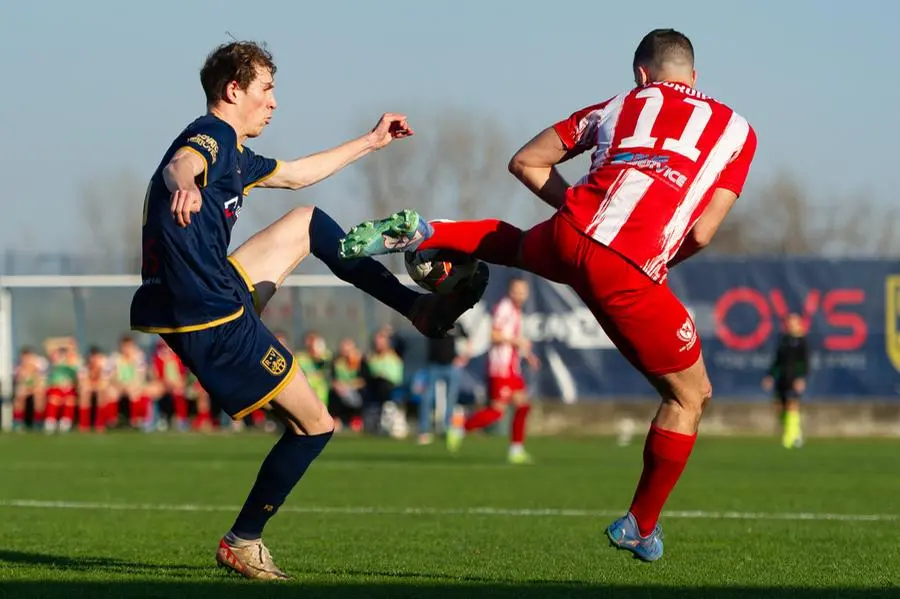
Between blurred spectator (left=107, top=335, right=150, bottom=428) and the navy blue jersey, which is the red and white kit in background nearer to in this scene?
the navy blue jersey

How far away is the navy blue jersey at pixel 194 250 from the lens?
6.54 meters

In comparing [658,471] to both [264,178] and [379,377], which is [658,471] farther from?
[379,377]

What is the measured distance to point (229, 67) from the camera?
6.85 m

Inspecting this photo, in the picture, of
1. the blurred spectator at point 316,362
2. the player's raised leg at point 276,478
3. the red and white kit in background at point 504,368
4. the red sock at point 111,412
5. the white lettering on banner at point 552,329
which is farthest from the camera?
the red sock at point 111,412

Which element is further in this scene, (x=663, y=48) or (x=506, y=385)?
(x=506, y=385)

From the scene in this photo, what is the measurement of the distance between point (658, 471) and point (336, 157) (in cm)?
229

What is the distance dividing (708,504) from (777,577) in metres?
5.16

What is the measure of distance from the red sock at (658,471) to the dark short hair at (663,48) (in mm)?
1657

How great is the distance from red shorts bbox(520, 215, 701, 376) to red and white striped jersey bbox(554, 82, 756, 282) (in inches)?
2.2

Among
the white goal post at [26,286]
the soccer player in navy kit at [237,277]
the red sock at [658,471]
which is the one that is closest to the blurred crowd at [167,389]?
the white goal post at [26,286]

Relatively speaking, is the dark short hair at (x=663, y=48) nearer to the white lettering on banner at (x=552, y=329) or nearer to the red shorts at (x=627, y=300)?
the red shorts at (x=627, y=300)

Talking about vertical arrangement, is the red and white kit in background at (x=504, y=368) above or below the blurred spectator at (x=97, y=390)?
above

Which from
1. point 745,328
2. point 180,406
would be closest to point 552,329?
point 745,328

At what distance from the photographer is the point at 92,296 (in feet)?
112
